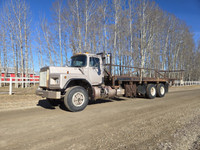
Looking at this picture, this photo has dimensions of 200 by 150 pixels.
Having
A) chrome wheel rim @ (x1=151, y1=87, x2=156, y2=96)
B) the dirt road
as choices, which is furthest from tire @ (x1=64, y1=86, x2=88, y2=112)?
chrome wheel rim @ (x1=151, y1=87, x2=156, y2=96)

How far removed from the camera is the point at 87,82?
6477 millimetres

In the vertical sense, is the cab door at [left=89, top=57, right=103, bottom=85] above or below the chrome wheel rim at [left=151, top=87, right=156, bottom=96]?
above

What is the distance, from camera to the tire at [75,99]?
5.73 m

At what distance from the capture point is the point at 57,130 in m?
3.88

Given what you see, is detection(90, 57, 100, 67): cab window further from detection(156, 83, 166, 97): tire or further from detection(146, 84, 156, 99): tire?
detection(156, 83, 166, 97): tire

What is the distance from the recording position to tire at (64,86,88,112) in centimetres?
573

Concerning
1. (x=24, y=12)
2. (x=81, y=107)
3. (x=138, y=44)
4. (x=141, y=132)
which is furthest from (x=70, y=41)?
(x=141, y=132)

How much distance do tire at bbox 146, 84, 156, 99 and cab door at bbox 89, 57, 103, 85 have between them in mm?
4142

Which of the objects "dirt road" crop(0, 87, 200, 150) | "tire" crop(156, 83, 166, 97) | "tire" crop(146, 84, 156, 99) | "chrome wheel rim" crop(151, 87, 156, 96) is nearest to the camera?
"dirt road" crop(0, 87, 200, 150)

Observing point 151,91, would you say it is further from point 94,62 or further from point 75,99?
point 75,99

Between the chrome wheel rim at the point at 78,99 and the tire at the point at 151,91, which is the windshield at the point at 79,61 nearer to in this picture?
the chrome wheel rim at the point at 78,99

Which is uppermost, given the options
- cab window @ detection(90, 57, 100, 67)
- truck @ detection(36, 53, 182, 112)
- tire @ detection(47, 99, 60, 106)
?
cab window @ detection(90, 57, 100, 67)

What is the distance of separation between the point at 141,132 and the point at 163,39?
93.4ft

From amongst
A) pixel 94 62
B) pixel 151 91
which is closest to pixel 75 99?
pixel 94 62
